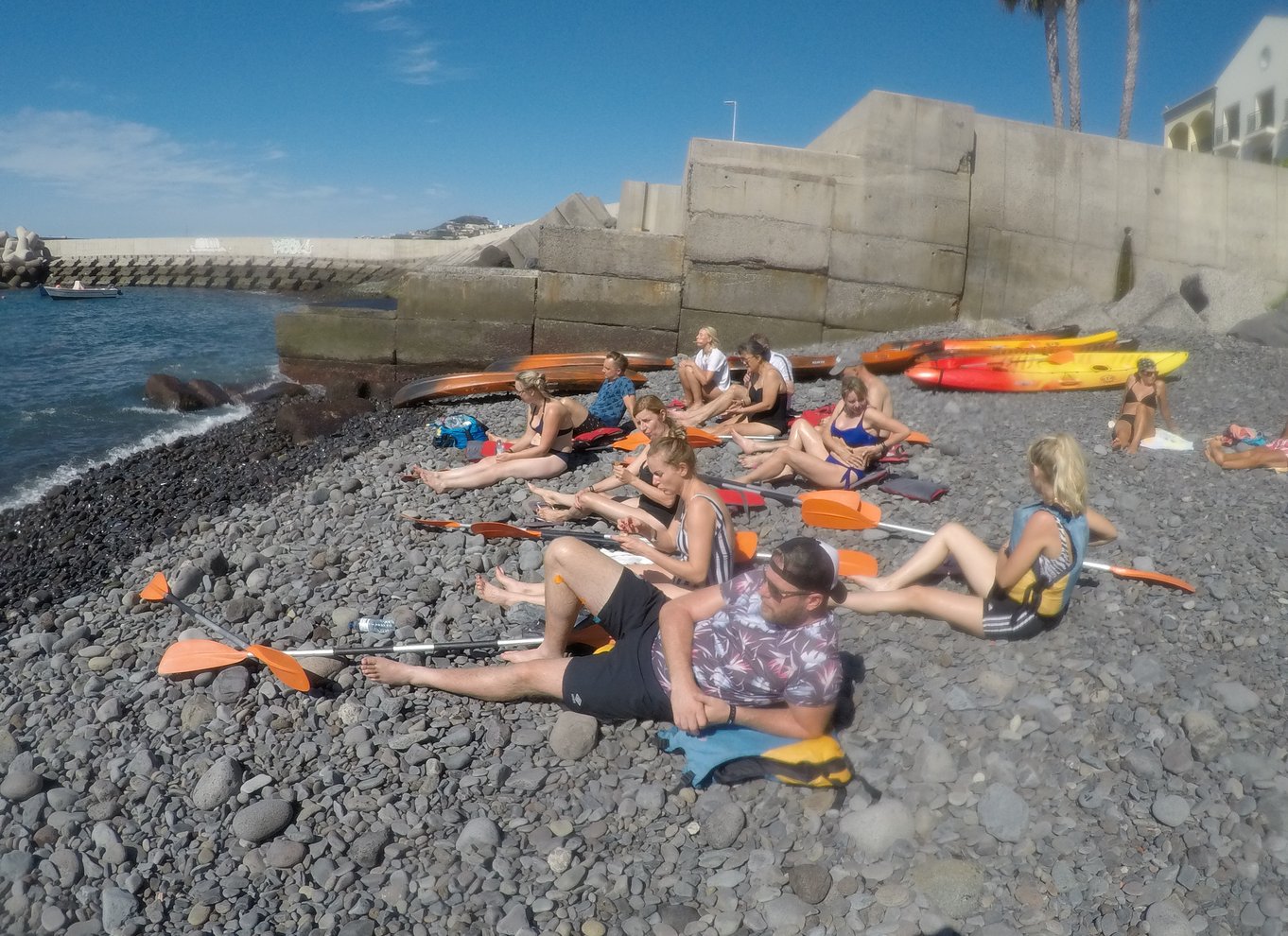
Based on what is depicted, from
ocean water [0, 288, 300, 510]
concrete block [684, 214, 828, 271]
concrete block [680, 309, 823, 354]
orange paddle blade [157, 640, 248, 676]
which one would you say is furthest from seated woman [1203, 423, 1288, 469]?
ocean water [0, 288, 300, 510]

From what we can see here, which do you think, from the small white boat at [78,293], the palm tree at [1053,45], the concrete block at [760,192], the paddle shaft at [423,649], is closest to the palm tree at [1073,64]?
the palm tree at [1053,45]

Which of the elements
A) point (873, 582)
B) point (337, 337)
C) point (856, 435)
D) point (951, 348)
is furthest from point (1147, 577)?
point (337, 337)

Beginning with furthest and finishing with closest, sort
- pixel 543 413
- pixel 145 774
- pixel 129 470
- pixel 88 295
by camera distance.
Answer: pixel 88 295, pixel 129 470, pixel 543 413, pixel 145 774

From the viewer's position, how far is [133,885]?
132 inches

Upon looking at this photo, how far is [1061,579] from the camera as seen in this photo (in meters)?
4.19

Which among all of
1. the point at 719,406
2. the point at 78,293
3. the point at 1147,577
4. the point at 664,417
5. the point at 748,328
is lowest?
the point at 1147,577

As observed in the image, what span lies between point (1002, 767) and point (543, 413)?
5.26 meters

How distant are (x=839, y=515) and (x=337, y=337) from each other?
1069 centimetres

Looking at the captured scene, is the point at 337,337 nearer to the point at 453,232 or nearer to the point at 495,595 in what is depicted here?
the point at 495,595

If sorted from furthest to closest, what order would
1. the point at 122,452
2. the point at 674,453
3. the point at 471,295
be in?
the point at 471,295 → the point at 122,452 → the point at 674,453

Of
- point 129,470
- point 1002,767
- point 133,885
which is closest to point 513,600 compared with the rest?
point 133,885

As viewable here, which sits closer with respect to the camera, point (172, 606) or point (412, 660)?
point (412, 660)

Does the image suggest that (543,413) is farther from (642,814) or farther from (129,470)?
(129,470)

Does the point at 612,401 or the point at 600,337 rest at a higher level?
the point at 600,337
